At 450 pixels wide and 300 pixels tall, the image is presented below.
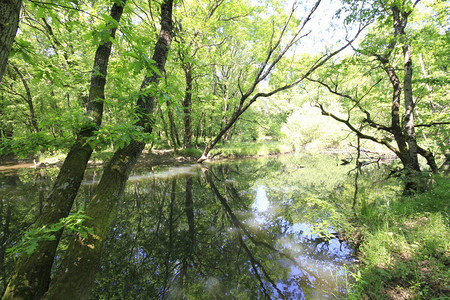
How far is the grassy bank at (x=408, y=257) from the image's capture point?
2409 mm

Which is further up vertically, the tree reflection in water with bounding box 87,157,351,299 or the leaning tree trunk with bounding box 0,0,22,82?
the leaning tree trunk with bounding box 0,0,22,82

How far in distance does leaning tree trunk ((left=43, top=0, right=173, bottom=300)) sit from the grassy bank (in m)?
3.19

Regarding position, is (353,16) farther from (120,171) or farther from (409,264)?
(120,171)

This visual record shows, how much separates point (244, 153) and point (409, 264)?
19.4 metres

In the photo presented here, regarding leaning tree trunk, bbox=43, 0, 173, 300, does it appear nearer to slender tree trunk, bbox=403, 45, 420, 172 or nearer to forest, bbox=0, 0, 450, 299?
forest, bbox=0, 0, 450, 299

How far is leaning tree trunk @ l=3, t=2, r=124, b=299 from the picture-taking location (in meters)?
1.94

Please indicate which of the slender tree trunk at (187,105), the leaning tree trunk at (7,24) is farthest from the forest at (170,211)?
the slender tree trunk at (187,105)

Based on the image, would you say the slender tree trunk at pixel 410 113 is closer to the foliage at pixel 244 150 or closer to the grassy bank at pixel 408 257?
the grassy bank at pixel 408 257

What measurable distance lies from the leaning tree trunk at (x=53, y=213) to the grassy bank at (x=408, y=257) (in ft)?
12.0

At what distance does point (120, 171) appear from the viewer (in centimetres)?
253

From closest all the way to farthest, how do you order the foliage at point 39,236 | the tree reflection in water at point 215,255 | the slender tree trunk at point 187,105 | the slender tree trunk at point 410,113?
the foliage at point 39,236 < the tree reflection in water at point 215,255 < the slender tree trunk at point 410,113 < the slender tree trunk at point 187,105

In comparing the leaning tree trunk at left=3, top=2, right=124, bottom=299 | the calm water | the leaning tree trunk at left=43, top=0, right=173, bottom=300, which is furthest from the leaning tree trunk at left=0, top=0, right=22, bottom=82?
the calm water

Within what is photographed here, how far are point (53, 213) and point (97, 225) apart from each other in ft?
1.75

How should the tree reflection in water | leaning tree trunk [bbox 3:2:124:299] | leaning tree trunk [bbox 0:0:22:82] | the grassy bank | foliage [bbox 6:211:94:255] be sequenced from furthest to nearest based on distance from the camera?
the tree reflection in water, the grassy bank, leaning tree trunk [bbox 3:2:124:299], foliage [bbox 6:211:94:255], leaning tree trunk [bbox 0:0:22:82]
